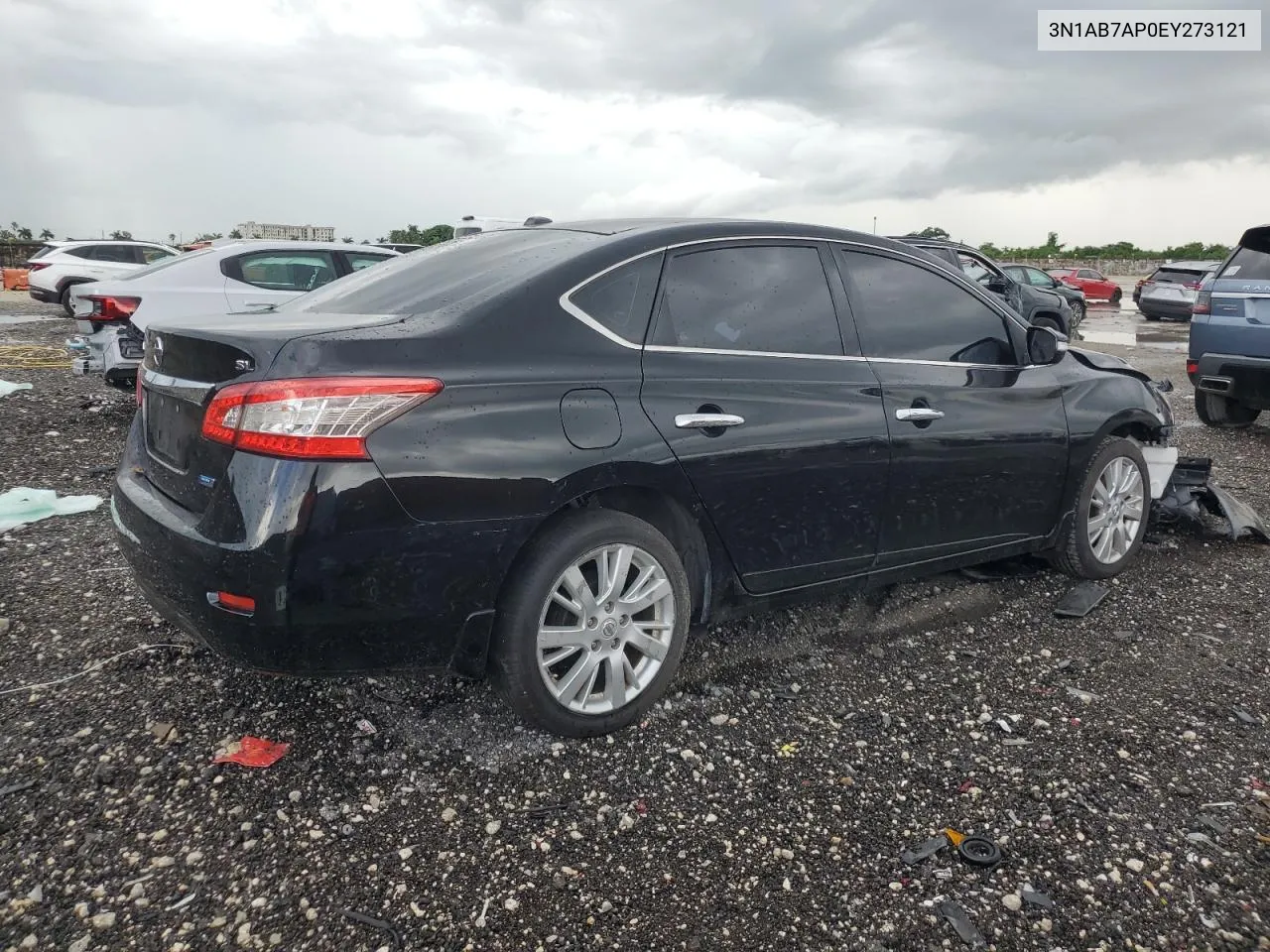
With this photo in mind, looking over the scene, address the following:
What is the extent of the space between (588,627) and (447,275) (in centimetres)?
127

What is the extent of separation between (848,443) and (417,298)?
157 cm

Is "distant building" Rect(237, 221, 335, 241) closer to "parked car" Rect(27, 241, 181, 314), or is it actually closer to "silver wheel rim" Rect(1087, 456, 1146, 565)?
"parked car" Rect(27, 241, 181, 314)

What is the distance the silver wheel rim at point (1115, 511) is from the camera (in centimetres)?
440

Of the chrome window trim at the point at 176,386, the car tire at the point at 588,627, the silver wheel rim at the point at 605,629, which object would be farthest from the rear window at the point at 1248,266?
the chrome window trim at the point at 176,386

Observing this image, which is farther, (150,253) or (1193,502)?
→ (150,253)

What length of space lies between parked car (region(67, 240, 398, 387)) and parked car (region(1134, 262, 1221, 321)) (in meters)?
22.9

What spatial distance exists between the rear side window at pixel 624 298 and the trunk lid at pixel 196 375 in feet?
1.98

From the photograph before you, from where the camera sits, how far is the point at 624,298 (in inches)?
116

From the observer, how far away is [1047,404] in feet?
13.4

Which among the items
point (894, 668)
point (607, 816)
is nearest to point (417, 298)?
point (607, 816)

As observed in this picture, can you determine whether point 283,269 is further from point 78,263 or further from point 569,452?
point 78,263

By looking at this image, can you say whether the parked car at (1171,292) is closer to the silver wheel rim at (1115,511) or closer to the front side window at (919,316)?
the silver wheel rim at (1115,511)

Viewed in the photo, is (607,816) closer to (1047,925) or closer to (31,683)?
(1047,925)

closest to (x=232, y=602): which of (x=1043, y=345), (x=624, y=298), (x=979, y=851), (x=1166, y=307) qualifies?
(x=624, y=298)
